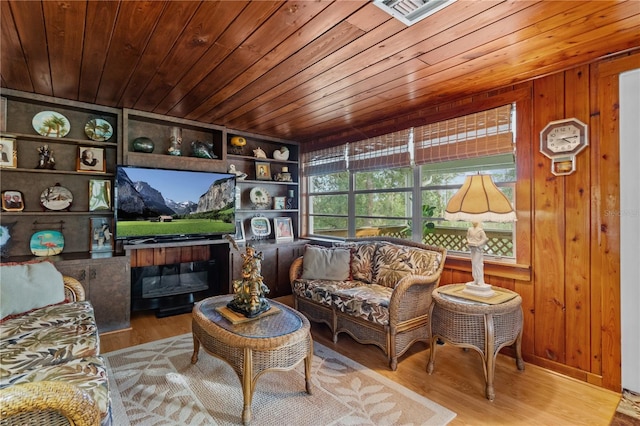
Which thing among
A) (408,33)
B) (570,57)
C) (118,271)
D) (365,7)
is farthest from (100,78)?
(570,57)

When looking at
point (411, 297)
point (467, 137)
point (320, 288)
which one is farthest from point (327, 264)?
point (467, 137)

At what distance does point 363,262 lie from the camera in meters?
3.32

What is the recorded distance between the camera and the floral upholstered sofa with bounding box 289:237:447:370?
2.47 metres

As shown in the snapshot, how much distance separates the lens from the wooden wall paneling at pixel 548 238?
7.86 ft

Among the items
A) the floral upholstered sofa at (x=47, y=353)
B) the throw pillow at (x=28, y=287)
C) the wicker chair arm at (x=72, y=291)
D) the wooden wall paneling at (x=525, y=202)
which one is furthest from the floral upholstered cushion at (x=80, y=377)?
the wooden wall paneling at (x=525, y=202)

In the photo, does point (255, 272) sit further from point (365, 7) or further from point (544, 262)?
point (544, 262)

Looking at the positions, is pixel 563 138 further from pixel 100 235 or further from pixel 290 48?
pixel 100 235

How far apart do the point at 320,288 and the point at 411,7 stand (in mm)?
2346

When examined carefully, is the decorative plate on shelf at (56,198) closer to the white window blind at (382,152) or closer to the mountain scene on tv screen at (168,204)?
the mountain scene on tv screen at (168,204)

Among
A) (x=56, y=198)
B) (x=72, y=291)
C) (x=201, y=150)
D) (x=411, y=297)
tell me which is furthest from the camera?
(x=201, y=150)

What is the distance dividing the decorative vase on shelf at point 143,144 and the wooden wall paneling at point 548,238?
3.76m

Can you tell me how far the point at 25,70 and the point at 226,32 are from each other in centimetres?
177

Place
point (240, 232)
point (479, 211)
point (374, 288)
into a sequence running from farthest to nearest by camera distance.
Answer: point (240, 232) < point (374, 288) < point (479, 211)

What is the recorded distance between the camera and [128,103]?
314 cm
